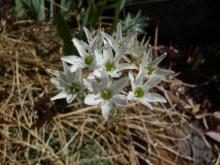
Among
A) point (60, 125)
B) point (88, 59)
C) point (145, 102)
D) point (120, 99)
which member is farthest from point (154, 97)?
point (60, 125)

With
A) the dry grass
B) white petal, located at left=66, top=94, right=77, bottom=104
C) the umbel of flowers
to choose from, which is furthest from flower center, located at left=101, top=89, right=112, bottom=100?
the dry grass

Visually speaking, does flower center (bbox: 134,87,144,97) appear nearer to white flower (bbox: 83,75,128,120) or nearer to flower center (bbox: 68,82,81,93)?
white flower (bbox: 83,75,128,120)

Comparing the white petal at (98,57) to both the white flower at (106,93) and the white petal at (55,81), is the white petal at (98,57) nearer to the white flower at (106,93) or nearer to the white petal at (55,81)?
the white flower at (106,93)

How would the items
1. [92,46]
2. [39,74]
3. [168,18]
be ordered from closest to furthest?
[92,46] → [39,74] → [168,18]

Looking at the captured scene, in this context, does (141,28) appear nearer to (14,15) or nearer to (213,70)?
(213,70)

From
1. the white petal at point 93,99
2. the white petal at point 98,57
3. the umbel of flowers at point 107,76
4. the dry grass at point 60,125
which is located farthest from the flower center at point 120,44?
the dry grass at point 60,125

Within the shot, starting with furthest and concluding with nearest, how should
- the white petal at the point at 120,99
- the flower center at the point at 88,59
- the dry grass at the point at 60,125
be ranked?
the dry grass at the point at 60,125 < the flower center at the point at 88,59 < the white petal at the point at 120,99

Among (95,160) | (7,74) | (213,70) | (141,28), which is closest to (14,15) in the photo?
(7,74)
